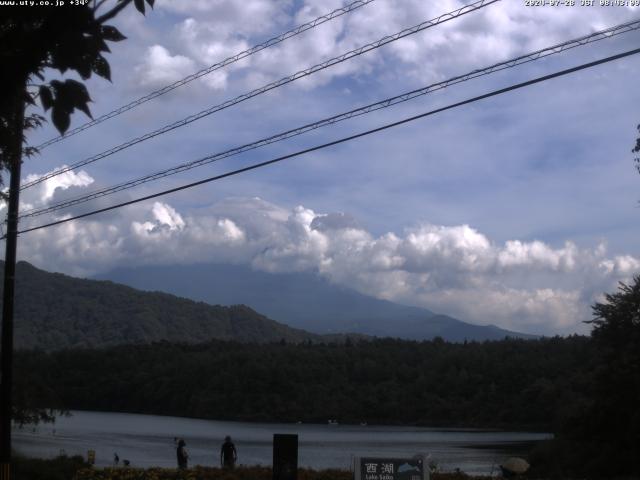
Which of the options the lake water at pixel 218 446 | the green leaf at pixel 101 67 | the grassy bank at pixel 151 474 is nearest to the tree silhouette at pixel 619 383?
the lake water at pixel 218 446

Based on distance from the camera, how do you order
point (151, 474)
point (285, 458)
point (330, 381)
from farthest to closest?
point (330, 381) < point (151, 474) < point (285, 458)

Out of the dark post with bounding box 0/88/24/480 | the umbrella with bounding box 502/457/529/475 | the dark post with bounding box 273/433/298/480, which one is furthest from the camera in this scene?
the umbrella with bounding box 502/457/529/475

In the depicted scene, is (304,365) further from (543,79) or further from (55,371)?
(543,79)

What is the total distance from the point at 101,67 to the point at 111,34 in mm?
220

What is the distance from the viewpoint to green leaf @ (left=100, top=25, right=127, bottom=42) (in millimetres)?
5223

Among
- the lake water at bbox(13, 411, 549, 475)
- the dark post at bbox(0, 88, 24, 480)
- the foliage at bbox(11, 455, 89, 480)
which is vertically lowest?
the lake water at bbox(13, 411, 549, 475)

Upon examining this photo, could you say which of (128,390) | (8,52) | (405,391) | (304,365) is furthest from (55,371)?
(8,52)

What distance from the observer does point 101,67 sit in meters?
5.39

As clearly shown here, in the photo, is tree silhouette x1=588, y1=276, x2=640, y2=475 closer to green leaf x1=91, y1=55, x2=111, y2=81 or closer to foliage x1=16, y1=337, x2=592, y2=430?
green leaf x1=91, y1=55, x2=111, y2=81

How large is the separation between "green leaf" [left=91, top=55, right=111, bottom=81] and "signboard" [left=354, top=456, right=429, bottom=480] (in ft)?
29.4

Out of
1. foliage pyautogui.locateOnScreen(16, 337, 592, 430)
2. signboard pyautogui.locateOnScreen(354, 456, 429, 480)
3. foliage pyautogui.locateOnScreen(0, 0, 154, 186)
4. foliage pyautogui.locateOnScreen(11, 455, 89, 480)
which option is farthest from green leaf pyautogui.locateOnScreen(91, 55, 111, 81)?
foliage pyautogui.locateOnScreen(16, 337, 592, 430)

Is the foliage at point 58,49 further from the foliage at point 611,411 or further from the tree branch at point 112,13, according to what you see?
the foliage at point 611,411

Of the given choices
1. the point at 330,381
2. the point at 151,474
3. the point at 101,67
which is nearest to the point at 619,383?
the point at 151,474

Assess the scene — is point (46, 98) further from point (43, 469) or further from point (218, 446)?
point (218, 446)
